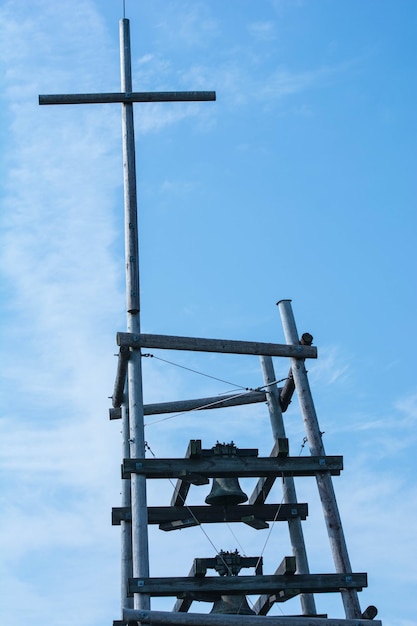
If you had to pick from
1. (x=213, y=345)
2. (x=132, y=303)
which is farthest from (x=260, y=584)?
(x=132, y=303)

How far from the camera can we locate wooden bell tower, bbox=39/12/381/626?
973 cm

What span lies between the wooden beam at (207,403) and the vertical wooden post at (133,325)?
4.25 feet

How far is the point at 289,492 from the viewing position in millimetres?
11805

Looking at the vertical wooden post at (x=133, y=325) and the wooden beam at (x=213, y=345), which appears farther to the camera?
the wooden beam at (x=213, y=345)

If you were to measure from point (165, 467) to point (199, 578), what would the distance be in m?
1.12

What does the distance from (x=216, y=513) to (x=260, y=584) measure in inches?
55.2

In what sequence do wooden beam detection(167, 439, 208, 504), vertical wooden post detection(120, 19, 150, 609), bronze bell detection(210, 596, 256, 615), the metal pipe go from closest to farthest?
vertical wooden post detection(120, 19, 150, 609) < bronze bell detection(210, 596, 256, 615) < wooden beam detection(167, 439, 208, 504) < the metal pipe

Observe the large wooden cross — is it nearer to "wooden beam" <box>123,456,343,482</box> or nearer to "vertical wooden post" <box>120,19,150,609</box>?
"vertical wooden post" <box>120,19,150,609</box>

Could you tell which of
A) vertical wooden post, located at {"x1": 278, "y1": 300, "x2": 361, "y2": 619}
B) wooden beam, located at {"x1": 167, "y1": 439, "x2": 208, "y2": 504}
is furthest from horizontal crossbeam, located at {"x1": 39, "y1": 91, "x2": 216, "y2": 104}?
wooden beam, located at {"x1": 167, "y1": 439, "x2": 208, "y2": 504}

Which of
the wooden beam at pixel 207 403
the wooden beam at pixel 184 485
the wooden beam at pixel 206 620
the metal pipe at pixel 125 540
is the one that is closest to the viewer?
the wooden beam at pixel 206 620

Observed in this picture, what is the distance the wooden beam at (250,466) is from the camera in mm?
10445

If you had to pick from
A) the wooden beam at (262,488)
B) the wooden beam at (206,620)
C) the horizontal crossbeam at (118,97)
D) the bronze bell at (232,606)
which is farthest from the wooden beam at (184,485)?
the horizontal crossbeam at (118,97)

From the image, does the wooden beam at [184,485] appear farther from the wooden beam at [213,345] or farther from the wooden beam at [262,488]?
the wooden beam at [213,345]

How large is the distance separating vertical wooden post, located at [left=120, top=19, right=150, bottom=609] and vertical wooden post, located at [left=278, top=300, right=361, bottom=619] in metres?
1.66
